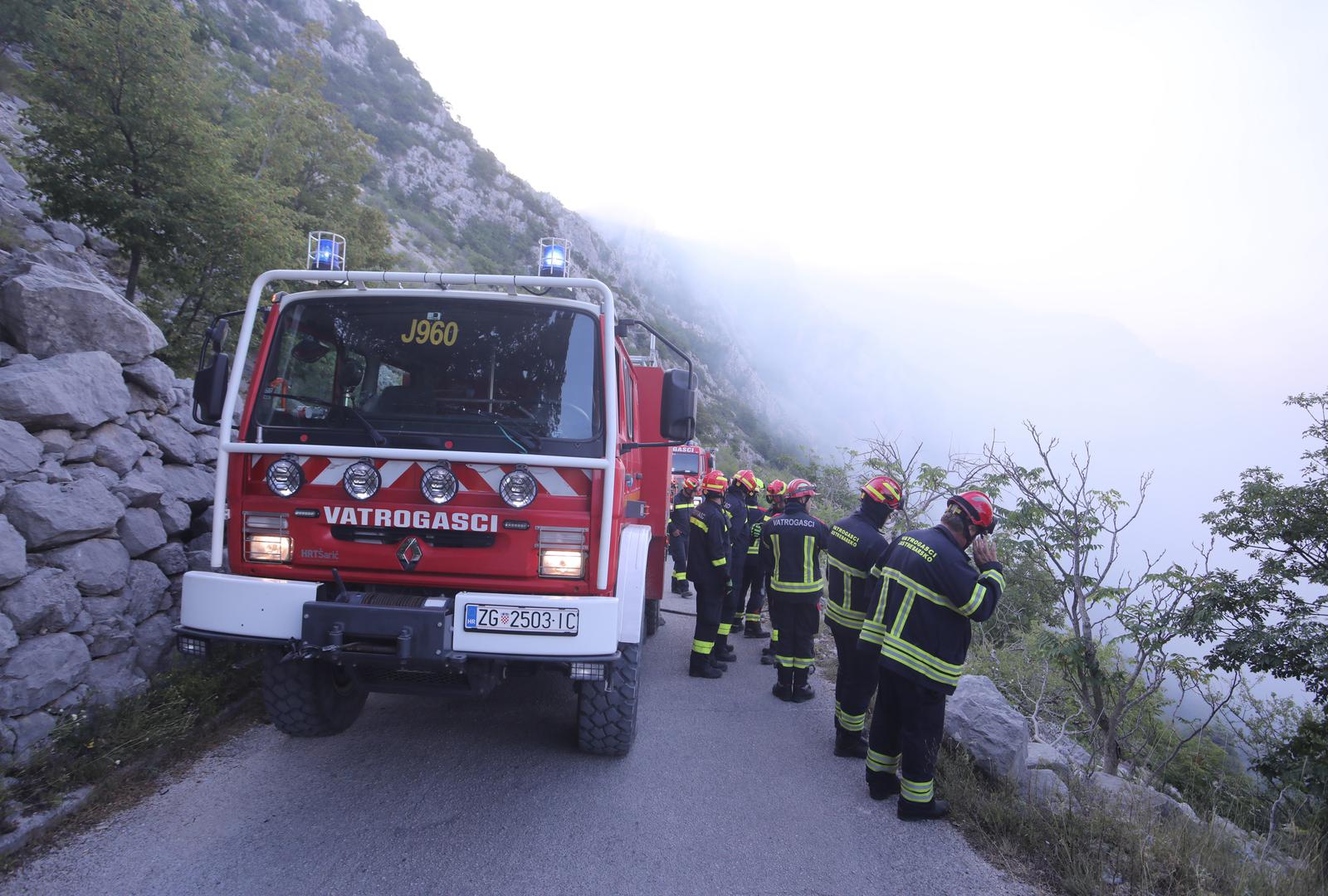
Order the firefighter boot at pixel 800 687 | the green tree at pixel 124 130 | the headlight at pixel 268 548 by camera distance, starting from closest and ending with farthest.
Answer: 1. the headlight at pixel 268 548
2. the firefighter boot at pixel 800 687
3. the green tree at pixel 124 130

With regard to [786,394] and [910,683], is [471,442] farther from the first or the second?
[786,394]

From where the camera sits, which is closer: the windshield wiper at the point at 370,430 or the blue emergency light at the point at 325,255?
the windshield wiper at the point at 370,430

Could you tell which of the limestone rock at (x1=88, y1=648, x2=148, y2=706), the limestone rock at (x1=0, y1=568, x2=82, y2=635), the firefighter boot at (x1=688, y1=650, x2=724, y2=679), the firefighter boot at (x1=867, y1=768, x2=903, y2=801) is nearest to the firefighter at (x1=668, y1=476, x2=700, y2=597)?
the firefighter boot at (x1=688, y1=650, x2=724, y2=679)

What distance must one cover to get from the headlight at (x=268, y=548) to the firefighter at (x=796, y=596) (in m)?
3.78

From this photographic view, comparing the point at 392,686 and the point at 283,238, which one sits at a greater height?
the point at 283,238

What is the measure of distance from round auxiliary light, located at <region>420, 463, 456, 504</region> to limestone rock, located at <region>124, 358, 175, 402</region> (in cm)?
306

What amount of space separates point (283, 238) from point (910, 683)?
28.6 feet

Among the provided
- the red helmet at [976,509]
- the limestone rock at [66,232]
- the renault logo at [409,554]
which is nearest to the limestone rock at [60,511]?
the renault logo at [409,554]

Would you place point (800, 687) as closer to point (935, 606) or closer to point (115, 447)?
point (935, 606)

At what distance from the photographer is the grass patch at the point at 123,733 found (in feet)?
10.8

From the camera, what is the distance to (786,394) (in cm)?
8638

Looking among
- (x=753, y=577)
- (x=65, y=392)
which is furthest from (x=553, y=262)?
(x=753, y=577)

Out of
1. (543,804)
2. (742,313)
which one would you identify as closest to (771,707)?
(543,804)

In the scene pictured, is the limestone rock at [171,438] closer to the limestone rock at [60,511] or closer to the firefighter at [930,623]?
the limestone rock at [60,511]
